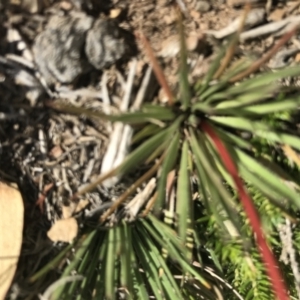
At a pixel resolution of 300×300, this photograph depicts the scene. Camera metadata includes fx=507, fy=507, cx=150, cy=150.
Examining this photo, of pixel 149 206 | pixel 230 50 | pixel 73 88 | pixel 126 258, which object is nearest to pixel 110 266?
pixel 126 258

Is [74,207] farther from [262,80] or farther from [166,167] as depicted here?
[262,80]

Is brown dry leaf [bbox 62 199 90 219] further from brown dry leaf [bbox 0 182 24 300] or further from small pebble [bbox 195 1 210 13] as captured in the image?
small pebble [bbox 195 1 210 13]

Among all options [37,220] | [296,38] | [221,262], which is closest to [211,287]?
[221,262]

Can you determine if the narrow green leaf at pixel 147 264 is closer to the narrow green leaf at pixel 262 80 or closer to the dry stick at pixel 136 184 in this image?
the dry stick at pixel 136 184

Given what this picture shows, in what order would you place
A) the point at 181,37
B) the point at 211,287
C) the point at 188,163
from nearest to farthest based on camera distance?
the point at 181,37
the point at 188,163
the point at 211,287

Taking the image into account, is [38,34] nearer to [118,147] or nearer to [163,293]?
[118,147]

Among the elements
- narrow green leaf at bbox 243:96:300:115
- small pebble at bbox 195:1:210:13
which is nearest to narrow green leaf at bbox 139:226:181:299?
narrow green leaf at bbox 243:96:300:115

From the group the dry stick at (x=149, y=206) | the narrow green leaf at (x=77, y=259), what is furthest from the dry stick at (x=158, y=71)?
the narrow green leaf at (x=77, y=259)
